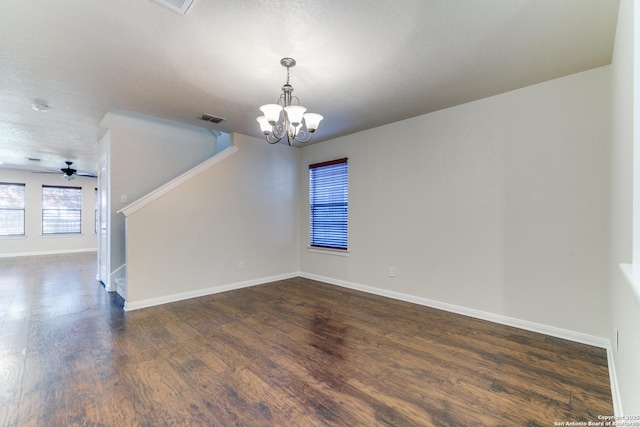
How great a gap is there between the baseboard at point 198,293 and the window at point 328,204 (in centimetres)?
98

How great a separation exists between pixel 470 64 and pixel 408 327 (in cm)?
258

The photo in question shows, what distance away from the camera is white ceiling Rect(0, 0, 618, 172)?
1.81 meters

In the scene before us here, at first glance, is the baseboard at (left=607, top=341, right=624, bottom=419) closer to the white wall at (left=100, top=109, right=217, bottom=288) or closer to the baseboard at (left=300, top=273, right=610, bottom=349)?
the baseboard at (left=300, top=273, right=610, bottom=349)

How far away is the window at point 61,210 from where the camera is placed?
8.36 m

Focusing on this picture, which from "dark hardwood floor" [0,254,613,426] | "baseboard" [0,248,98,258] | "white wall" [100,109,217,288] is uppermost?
"white wall" [100,109,217,288]

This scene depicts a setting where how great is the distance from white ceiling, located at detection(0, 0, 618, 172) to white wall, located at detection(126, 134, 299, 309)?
1202 mm

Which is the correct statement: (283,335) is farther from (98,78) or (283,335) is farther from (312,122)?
(98,78)

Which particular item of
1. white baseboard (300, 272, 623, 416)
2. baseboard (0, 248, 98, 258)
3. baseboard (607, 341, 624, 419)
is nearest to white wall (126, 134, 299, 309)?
white baseboard (300, 272, 623, 416)

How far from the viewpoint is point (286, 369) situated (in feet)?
7.13

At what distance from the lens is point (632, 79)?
4.58 feet

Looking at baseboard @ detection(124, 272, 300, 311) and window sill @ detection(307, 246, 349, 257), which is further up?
window sill @ detection(307, 246, 349, 257)

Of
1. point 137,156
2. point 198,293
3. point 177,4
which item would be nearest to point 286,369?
point 198,293

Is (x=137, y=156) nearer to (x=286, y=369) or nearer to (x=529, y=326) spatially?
(x=286, y=369)

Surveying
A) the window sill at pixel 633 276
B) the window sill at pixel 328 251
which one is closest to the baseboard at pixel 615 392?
the window sill at pixel 633 276
